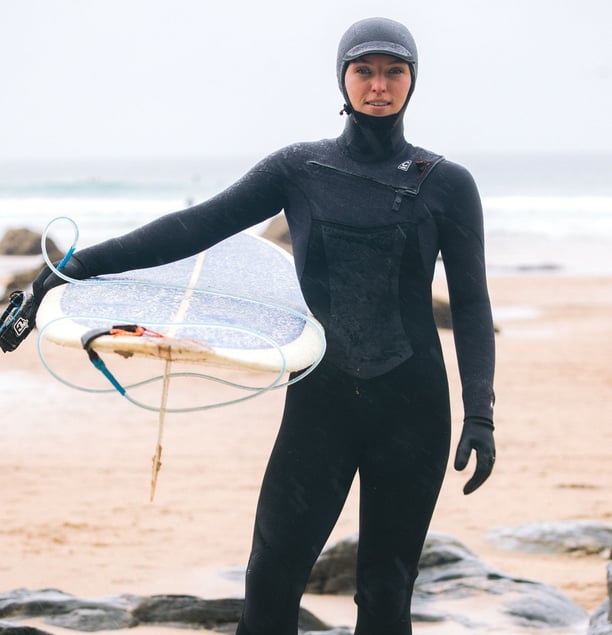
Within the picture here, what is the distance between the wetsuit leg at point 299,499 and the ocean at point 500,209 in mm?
16262

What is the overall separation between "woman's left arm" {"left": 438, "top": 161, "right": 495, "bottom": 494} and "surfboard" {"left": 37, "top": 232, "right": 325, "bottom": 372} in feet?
1.18

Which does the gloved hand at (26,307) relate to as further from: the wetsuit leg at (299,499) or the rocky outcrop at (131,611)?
the rocky outcrop at (131,611)

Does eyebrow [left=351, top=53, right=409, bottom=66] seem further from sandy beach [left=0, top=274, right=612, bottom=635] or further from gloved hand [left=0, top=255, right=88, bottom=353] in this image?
sandy beach [left=0, top=274, right=612, bottom=635]

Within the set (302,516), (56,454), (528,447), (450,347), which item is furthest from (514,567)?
(450,347)

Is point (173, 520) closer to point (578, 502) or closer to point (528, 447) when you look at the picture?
point (578, 502)

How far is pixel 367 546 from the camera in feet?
8.26

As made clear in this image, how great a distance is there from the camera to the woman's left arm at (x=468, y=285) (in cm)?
250

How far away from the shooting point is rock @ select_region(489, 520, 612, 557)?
5.28 meters

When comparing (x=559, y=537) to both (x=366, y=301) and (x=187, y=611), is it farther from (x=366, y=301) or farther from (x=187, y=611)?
(x=366, y=301)

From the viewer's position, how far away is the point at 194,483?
6.56 meters

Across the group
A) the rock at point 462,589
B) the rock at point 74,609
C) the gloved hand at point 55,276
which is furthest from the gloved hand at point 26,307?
the rock at point 462,589

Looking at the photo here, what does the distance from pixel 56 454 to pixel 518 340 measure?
6.38m

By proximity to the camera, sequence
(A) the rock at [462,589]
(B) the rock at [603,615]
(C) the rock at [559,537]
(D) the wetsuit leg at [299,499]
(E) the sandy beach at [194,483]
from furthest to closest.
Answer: (C) the rock at [559,537] < (E) the sandy beach at [194,483] < (A) the rock at [462,589] < (B) the rock at [603,615] < (D) the wetsuit leg at [299,499]

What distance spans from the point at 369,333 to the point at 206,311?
1.35 ft
